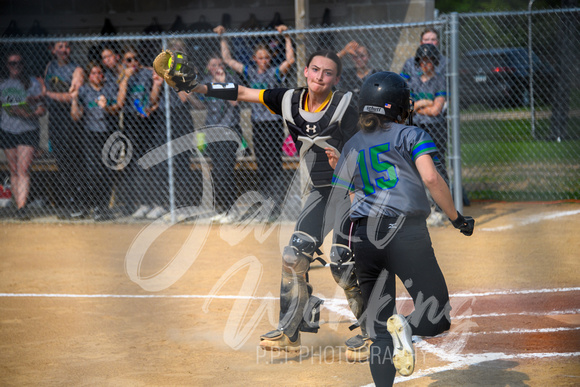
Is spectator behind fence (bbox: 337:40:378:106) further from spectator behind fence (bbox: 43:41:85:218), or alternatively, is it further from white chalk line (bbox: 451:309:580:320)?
white chalk line (bbox: 451:309:580:320)

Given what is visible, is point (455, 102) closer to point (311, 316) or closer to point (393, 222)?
point (311, 316)

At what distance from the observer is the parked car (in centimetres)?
1723

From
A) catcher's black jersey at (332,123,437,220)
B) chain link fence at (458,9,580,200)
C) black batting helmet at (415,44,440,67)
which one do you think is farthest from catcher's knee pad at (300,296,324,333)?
chain link fence at (458,9,580,200)

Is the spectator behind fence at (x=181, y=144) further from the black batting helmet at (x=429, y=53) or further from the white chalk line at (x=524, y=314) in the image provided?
the white chalk line at (x=524, y=314)

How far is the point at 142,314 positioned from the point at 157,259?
1920mm

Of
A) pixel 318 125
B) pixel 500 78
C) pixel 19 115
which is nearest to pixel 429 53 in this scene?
pixel 318 125

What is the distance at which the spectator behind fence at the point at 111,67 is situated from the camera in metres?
9.45

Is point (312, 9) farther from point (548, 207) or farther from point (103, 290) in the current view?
point (103, 290)

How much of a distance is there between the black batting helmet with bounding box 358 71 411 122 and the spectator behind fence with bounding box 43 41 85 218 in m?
6.81

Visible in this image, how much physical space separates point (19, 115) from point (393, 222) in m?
A: 7.70

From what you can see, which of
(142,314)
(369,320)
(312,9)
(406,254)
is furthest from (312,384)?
(312,9)

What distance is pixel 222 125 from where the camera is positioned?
923 centimetres

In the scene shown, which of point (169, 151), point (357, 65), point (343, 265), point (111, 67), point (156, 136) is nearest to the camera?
point (343, 265)

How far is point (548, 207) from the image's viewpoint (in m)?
9.53
